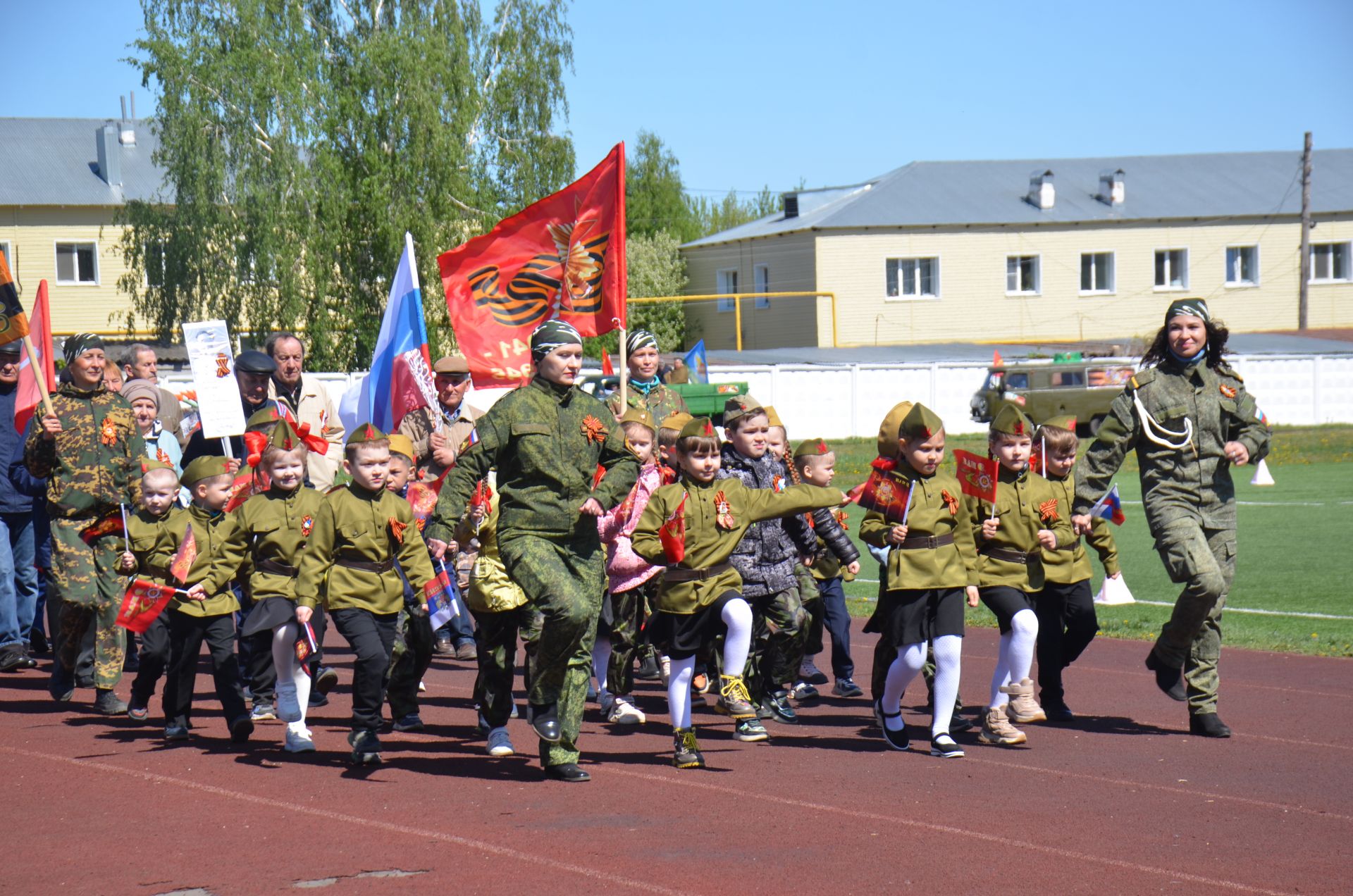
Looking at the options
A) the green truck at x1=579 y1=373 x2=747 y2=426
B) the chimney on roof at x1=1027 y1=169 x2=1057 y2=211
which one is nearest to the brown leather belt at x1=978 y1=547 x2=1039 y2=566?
the green truck at x1=579 y1=373 x2=747 y2=426

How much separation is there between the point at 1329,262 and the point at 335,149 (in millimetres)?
39088

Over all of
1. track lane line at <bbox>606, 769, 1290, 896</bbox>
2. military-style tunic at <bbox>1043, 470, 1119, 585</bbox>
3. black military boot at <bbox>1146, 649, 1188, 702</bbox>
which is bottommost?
track lane line at <bbox>606, 769, 1290, 896</bbox>

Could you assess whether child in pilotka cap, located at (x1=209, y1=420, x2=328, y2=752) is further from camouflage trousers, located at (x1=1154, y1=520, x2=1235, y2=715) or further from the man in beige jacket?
camouflage trousers, located at (x1=1154, y1=520, x2=1235, y2=715)

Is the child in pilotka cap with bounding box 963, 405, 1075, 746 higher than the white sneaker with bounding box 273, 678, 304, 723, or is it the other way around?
the child in pilotka cap with bounding box 963, 405, 1075, 746

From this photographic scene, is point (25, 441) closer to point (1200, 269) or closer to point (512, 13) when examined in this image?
point (512, 13)

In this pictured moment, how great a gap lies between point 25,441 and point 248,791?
12.9 ft

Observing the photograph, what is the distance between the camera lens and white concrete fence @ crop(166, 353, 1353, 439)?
43.1 metres

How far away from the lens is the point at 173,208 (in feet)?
134

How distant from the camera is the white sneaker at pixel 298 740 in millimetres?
7391

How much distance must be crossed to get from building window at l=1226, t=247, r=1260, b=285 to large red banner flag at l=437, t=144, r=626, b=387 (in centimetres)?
5108

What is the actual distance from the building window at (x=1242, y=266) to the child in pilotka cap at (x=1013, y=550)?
174 feet

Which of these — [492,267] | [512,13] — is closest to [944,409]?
[512,13]

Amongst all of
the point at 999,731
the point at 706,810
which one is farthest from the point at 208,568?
the point at 999,731

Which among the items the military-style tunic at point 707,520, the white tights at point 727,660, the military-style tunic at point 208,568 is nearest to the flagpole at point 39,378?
the military-style tunic at point 208,568
